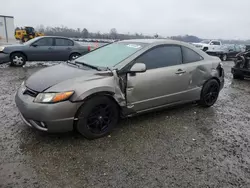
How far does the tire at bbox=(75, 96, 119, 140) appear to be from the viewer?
3.20m

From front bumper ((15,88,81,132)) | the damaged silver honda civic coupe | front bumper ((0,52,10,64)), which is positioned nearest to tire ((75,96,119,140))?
the damaged silver honda civic coupe

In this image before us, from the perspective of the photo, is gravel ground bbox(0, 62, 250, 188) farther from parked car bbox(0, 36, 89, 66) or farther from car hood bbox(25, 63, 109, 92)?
parked car bbox(0, 36, 89, 66)

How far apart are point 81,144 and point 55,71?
4.34 feet

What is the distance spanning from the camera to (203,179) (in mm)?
2635

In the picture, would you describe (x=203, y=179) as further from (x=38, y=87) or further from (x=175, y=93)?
(x=38, y=87)

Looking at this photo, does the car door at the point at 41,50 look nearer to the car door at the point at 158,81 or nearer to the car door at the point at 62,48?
the car door at the point at 62,48

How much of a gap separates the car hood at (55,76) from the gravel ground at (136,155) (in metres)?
0.79

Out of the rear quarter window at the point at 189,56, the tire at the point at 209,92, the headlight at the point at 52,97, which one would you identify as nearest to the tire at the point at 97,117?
the headlight at the point at 52,97

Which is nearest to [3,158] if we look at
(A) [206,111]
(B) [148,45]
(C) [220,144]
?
(B) [148,45]

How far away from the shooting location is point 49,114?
298 centimetres

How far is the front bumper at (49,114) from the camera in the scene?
298cm

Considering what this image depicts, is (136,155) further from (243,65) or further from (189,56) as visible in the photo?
(243,65)

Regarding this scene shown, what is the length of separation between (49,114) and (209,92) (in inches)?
140

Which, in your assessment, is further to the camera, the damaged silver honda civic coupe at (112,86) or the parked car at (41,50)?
the parked car at (41,50)
